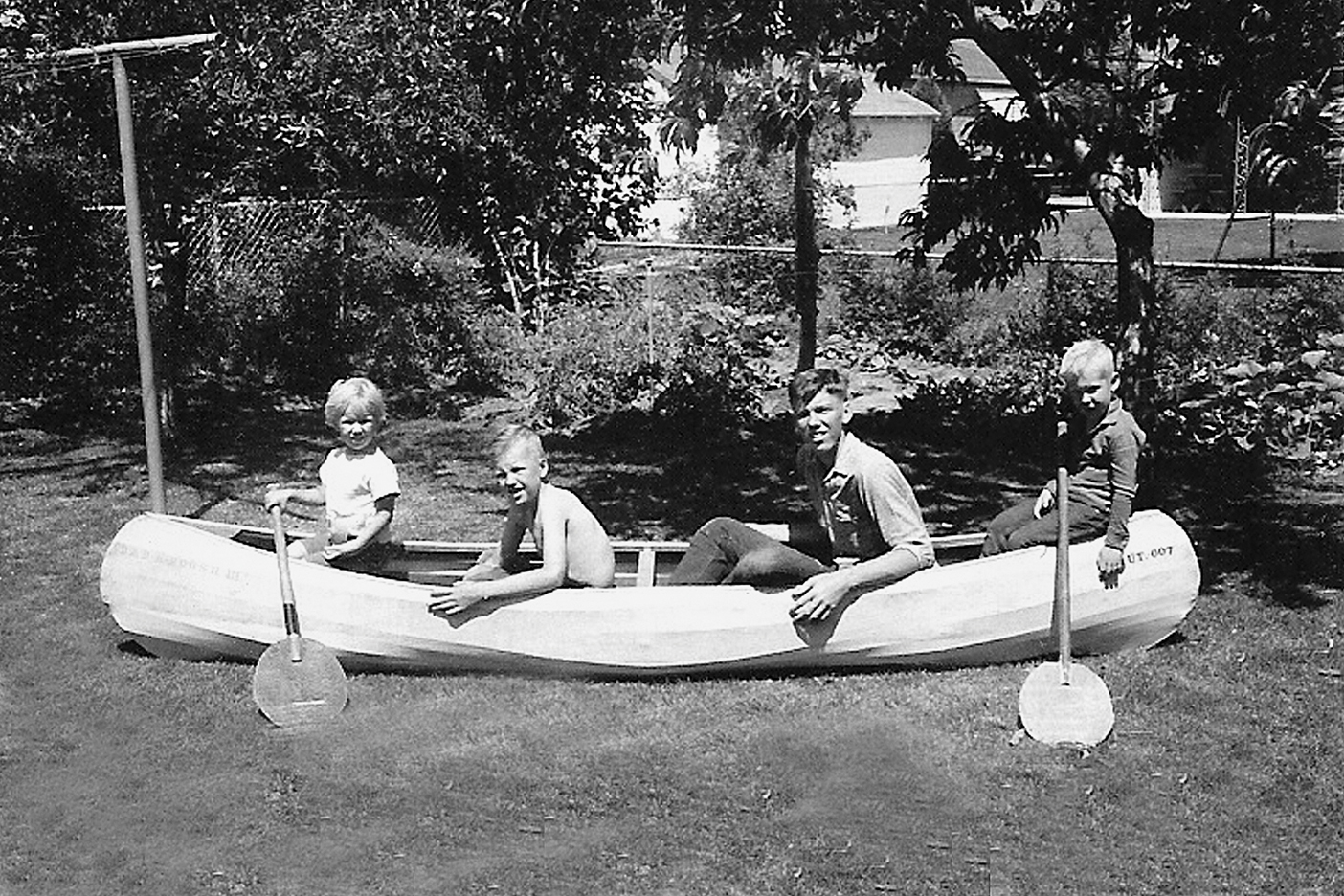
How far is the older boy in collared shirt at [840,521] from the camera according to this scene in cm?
565

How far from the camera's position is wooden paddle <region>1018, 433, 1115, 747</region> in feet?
17.1

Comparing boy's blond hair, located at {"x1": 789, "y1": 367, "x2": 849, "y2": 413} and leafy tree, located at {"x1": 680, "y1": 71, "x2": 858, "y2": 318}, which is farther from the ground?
leafy tree, located at {"x1": 680, "y1": 71, "x2": 858, "y2": 318}

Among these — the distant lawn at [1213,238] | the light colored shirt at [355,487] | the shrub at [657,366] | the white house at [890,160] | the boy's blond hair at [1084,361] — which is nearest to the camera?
the boy's blond hair at [1084,361]

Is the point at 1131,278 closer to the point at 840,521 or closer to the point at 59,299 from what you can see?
the point at 840,521

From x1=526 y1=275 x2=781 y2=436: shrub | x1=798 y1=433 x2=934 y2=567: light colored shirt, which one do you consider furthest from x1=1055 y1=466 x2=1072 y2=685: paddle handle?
x1=526 y1=275 x2=781 y2=436: shrub

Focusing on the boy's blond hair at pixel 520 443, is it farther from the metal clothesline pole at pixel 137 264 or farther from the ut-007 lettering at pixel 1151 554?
the ut-007 lettering at pixel 1151 554

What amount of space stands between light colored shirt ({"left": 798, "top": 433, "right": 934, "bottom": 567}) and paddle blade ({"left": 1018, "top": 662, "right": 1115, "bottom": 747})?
2.11 ft

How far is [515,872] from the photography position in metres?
4.22

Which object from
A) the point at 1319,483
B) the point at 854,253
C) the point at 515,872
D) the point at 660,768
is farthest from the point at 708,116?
the point at 854,253

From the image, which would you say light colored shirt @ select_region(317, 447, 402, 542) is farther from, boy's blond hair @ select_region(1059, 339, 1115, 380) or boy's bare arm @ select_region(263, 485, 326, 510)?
boy's blond hair @ select_region(1059, 339, 1115, 380)

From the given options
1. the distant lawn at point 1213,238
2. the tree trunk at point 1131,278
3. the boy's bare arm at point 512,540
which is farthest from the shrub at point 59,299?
the distant lawn at point 1213,238

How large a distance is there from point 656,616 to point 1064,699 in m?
1.46

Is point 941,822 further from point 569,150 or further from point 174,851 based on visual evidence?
point 569,150

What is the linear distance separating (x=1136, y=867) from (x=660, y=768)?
4.97ft
